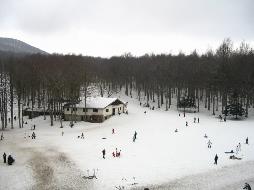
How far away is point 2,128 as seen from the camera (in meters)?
63.7

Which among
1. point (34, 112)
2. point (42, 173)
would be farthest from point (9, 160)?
point (34, 112)

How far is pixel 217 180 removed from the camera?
106 ft

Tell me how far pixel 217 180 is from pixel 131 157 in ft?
37.0

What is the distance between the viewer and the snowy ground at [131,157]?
105 ft

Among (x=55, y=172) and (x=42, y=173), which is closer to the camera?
(x=42, y=173)

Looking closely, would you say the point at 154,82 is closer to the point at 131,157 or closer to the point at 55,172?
the point at 131,157

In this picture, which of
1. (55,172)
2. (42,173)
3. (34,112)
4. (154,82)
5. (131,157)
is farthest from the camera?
(154,82)

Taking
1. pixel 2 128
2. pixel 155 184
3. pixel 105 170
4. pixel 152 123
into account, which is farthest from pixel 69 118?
pixel 155 184

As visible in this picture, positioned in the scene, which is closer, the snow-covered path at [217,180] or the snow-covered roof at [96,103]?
the snow-covered path at [217,180]

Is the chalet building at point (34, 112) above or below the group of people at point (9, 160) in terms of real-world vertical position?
above

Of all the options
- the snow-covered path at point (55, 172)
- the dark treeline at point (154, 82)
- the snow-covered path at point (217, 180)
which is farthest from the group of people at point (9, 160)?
the dark treeline at point (154, 82)

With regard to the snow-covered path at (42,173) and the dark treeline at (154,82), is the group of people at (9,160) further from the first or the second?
the dark treeline at (154,82)

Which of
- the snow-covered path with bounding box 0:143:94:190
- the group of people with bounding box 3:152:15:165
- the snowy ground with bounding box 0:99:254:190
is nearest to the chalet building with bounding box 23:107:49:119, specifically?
the snowy ground with bounding box 0:99:254:190

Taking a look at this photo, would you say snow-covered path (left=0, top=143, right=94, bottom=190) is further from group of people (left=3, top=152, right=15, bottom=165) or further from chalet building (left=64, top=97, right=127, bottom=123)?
chalet building (left=64, top=97, right=127, bottom=123)
